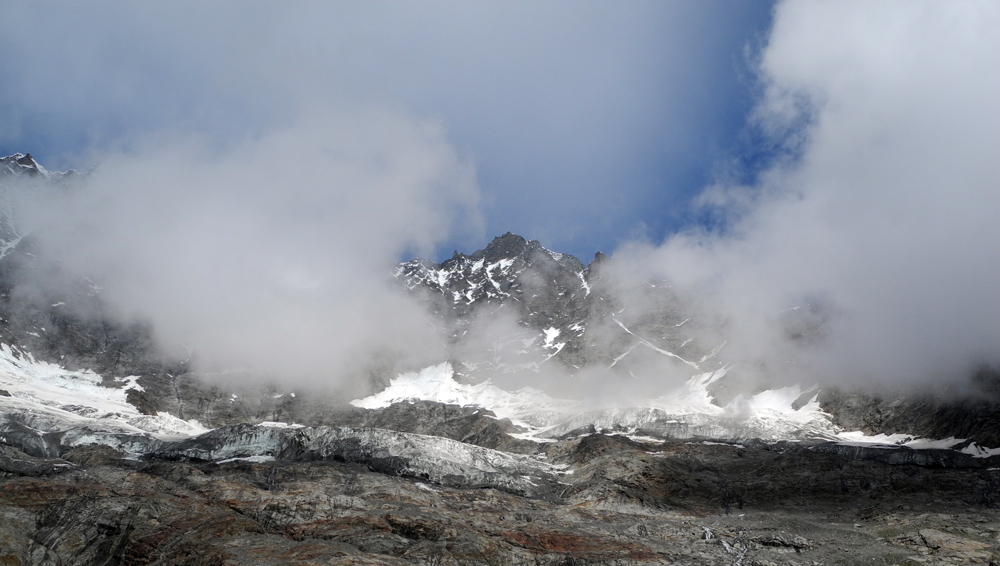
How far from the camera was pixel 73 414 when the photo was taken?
160375 mm

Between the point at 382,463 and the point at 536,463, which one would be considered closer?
the point at 382,463

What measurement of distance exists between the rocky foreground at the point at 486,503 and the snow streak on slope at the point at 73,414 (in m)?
16.1

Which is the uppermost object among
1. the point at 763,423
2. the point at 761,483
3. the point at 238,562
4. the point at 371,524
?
the point at 763,423

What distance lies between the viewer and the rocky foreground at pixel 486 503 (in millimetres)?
71812

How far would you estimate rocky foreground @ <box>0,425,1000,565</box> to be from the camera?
71812 mm

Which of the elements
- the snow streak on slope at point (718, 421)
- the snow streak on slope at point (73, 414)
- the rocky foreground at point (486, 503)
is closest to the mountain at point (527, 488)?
the rocky foreground at point (486, 503)

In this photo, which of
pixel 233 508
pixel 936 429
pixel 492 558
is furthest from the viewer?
pixel 936 429

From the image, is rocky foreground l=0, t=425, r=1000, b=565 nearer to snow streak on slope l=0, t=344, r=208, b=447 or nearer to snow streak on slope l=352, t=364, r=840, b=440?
snow streak on slope l=352, t=364, r=840, b=440

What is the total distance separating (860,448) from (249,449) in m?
134

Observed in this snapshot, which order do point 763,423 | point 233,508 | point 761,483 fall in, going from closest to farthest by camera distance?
point 233,508
point 761,483
point 763,423

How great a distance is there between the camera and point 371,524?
267 feet

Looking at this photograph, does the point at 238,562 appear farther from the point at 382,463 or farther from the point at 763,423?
the point at 763,423

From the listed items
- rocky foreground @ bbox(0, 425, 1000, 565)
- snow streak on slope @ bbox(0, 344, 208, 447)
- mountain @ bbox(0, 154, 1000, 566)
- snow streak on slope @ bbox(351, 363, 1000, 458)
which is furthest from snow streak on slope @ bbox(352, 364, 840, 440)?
snow streak on slope @ bbox(0, 344, 208, 447)

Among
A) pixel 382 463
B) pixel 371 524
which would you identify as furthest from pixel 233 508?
pixel 382 463
